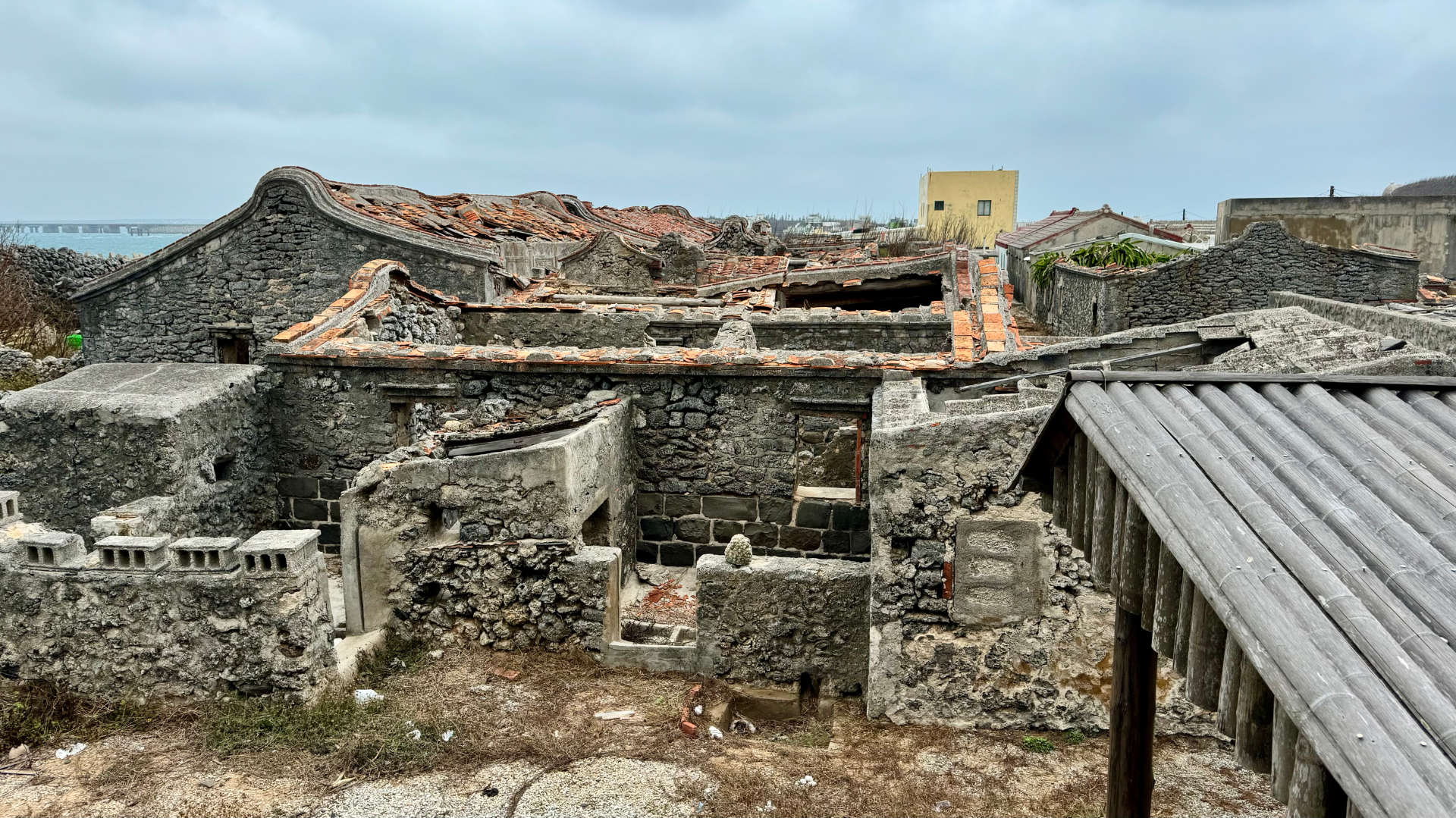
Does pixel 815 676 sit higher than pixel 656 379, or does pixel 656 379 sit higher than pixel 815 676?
pixel 656 379

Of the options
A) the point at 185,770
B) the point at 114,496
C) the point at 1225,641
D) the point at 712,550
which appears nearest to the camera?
the point at 1225,641

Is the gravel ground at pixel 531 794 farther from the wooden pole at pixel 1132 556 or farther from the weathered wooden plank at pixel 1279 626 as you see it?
the weathered wooden plank at pixel 1279 626

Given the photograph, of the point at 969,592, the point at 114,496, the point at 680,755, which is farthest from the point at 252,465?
the point at 969,592

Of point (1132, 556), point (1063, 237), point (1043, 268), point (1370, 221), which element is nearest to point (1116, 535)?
point (1132, 556)

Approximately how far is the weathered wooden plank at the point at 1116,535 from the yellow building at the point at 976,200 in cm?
5308

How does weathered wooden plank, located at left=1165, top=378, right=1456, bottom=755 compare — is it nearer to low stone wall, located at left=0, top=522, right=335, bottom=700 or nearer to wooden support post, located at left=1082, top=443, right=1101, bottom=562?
wooden support post, located at left=1082, top=443, right=1101, bottom=562

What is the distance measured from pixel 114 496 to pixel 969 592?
7.75m

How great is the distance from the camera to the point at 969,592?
6473 millimetres

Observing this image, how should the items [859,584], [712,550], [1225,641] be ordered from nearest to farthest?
[1225,641], [859,584], [712,550]

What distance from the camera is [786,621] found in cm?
710

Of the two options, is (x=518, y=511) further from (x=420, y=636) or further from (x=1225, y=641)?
(x=1225, y=641)

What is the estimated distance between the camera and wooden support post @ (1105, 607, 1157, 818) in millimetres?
4074

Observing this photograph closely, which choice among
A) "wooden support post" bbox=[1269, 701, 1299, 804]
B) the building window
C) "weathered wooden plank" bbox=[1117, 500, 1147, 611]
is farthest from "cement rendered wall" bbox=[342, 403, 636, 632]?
the building window

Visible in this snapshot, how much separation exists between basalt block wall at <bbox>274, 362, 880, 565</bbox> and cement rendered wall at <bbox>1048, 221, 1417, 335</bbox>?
46.5ft
